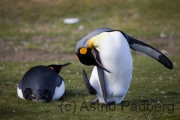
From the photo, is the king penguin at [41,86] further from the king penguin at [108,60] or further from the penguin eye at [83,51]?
the penguin eye at [83,51]

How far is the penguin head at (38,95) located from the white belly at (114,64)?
903mm

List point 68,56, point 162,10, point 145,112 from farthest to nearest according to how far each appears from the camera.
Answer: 1. point 162,10
2. point 68,56
3. point 145,112

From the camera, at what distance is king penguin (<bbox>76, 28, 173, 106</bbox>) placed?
6543 millimetres

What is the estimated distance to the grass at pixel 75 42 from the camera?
21.7 feet

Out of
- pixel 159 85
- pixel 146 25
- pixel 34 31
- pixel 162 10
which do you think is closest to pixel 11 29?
pixel 34 31

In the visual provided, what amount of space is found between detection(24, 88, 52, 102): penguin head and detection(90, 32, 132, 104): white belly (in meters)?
0.90

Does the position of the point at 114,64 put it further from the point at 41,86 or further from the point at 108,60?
the point at 41,86

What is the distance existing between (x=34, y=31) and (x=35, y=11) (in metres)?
2.75

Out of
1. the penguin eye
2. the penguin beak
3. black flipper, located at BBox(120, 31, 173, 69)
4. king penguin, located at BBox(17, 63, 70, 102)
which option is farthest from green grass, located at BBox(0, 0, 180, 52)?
the penguin eye

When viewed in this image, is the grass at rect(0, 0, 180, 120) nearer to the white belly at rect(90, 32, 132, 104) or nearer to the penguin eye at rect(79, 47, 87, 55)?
the white belly at rect(90, 32, 132, 104)

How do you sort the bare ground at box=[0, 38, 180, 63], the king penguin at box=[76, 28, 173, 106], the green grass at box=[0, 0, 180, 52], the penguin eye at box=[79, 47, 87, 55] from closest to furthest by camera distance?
the penguin eye at box=[79, 47, 87, 55]
the king penguin at box=[76, 28, 173, 106]
the bare ground at box=[0, 38, 180, 63]
the green grass at box=[0, 0, 180, 52]

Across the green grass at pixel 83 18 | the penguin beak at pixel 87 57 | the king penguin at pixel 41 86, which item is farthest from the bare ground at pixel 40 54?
the penguin beak at pixel 87 57

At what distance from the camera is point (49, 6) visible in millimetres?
21328

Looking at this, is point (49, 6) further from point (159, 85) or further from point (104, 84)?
point (104, 84)
